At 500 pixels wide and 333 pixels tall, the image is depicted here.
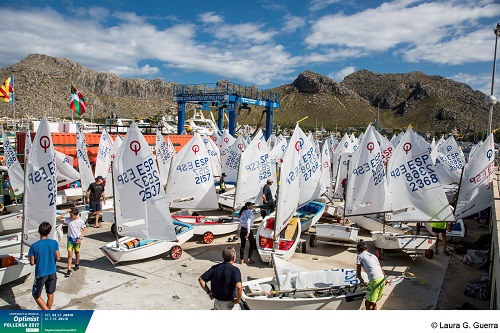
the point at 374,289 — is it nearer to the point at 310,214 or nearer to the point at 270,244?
the point at 270,244

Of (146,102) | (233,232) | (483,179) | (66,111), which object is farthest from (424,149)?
(146,102)

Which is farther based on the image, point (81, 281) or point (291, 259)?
point (291, 259)

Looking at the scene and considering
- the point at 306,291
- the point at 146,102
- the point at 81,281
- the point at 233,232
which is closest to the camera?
the point at 306,291

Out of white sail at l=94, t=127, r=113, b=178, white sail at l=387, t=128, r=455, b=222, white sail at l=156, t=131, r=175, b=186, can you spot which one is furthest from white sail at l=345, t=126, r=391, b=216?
white sail at l=94, t=127, r=113, b=178

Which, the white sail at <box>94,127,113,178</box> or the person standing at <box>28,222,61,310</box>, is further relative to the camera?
the white sail at <box>94,127,113,178</box>

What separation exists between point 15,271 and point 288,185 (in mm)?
6111

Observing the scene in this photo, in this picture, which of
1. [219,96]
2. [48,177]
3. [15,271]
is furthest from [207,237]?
[219,96]

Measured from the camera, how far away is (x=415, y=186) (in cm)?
986

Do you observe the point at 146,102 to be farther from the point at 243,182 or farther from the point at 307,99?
the point at 243,182

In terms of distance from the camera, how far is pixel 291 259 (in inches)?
378

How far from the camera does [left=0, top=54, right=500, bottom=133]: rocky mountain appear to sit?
89.0 metres

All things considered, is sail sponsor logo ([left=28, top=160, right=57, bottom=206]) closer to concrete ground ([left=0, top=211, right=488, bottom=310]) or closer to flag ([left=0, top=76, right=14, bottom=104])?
concrete ground ([left=0, top=211, right=488, bottom=310])

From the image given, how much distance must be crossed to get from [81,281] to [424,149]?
357 inches

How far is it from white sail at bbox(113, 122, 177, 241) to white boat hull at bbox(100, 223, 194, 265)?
0.33 metres
